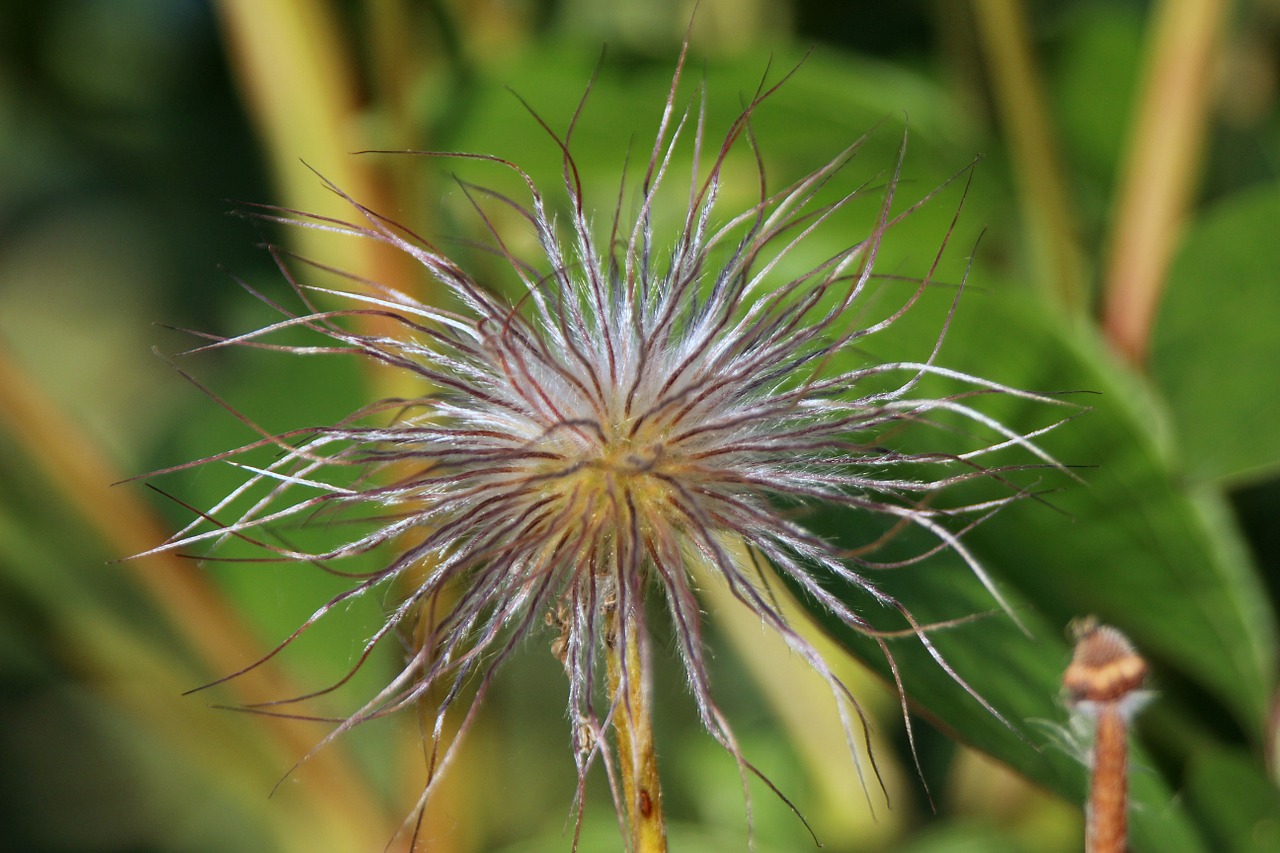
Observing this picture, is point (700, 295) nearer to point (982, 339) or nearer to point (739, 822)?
point (982, 339)

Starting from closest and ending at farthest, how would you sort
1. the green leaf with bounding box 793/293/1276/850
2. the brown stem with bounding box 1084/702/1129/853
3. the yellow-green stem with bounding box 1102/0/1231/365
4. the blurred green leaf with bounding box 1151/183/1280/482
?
the brown stem with bounding box 1084/702/1129/853 → the green leaf with bounding box 793/293/1276/850 → the blurred green leaf with bounding box 1151/183/1280/482 → the yellow-green stem with bounding box 1102/0/1231/365

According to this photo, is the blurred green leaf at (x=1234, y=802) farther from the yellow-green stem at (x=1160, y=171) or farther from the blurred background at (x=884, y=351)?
the yellow-green stem at (x=1160, y=171)

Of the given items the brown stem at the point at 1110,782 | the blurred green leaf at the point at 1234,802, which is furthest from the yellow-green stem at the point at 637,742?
the blurred green leaf at the point at 1234,802

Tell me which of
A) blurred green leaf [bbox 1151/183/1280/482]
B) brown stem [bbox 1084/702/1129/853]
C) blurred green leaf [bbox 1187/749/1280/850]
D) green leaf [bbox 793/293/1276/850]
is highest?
blurred green leaf [bbox 1151/183/1280/482]

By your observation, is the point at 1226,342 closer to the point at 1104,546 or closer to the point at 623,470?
the point at 1104,546

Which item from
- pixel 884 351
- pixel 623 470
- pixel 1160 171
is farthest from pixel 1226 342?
pixel 623 470

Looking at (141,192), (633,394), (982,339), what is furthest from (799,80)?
(141,192)

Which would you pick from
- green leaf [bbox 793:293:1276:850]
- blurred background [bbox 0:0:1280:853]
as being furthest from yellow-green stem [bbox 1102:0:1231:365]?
green leaf [bbox 793:293:1276:850]

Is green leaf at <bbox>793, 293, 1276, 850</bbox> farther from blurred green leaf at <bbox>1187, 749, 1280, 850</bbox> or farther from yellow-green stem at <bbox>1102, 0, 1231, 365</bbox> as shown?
yellow-green stem at <bbox>1102, 0, 1231, 365</bbox>
